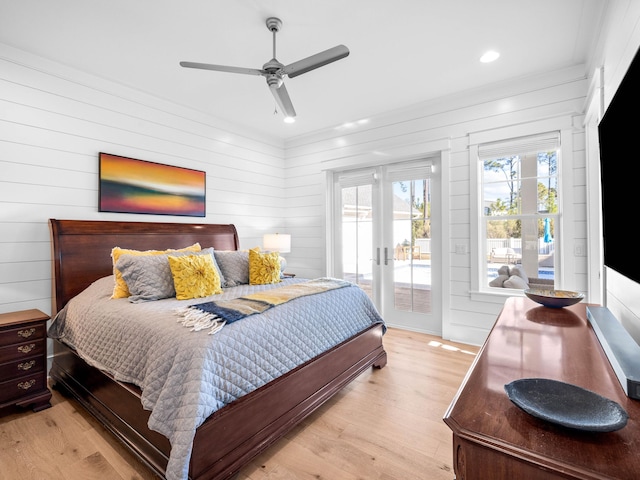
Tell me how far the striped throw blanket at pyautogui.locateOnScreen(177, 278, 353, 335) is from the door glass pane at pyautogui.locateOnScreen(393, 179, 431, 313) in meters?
1.91

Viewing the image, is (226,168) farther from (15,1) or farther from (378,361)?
(378,361)

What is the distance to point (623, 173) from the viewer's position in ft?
4.31

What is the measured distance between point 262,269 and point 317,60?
1.94 metres

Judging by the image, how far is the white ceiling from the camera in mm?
2238

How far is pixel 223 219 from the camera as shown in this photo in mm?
4238

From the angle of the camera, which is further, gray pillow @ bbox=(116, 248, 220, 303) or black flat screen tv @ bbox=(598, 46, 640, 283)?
gray pillow @ bbox=(116, 248, 220, 303)

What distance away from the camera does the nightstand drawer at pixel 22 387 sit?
2.19m

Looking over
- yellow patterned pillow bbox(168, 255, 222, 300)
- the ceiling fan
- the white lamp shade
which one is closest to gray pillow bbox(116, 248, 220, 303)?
yellow patterned pillow bbox(168, 255, 222, 300)

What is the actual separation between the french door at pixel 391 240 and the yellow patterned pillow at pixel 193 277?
91.4 inches

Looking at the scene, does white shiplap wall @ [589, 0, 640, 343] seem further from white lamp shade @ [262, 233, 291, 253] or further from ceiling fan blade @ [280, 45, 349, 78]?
white lamp shade @ [262, 233, 291, 253]

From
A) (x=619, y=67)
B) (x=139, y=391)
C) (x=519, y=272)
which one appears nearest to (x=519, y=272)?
(x=519, y=272)

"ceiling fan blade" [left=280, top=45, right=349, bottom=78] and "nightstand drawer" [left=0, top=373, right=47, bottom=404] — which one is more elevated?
"ceiling fan blade" [left=280, top=45, right=349, bottom=78]

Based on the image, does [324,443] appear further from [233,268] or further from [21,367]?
[21,367]

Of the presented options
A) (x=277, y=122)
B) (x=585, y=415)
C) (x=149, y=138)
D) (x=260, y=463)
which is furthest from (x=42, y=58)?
(x=585, y=415)
